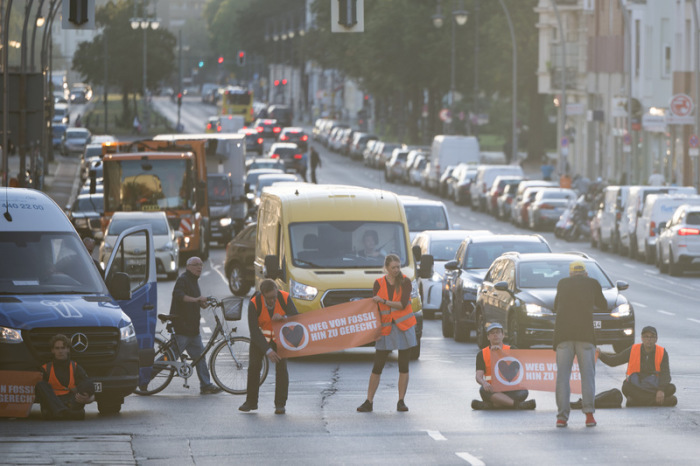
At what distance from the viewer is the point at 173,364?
20.0 meters

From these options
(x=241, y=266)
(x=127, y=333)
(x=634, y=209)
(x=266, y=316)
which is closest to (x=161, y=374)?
(x=266, y=316)

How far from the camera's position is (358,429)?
16.5 meters

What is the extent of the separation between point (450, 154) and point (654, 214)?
1384 inches

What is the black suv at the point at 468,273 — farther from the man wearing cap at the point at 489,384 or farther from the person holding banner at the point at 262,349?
the person holding banner at the point at 262,349

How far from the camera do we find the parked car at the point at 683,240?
41.6 meters

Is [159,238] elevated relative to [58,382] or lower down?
lower down

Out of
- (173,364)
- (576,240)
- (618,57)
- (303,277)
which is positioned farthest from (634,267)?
(618,57)

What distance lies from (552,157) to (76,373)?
8734cm

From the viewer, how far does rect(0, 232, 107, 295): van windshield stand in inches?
695

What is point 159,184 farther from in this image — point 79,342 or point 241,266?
point 79,342

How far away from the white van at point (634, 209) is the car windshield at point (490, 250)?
1875cm

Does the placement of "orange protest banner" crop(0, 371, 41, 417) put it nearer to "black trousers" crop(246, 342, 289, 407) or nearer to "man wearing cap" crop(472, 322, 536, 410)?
"black trousers" crop(246, 342, 289, 407)

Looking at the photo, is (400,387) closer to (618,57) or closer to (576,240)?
(576,240)

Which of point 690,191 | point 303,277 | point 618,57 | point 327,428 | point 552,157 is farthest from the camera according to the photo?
point 552,157
